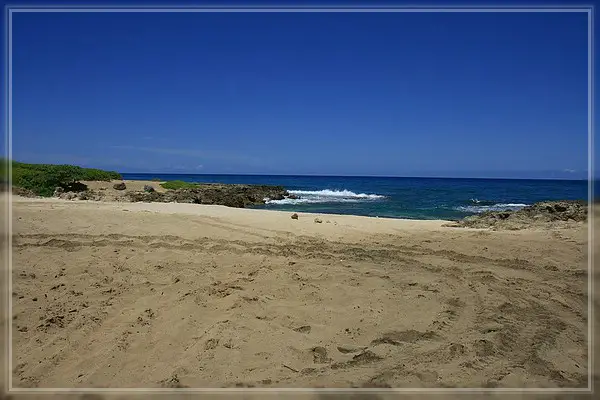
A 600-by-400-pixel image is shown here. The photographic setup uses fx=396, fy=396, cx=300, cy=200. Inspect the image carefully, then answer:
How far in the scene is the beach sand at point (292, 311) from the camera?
338 centimetres

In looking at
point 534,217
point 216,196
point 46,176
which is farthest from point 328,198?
point 534,217

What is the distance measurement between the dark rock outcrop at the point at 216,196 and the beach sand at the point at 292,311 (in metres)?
14.0

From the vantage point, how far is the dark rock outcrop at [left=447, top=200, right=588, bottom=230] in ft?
34.9

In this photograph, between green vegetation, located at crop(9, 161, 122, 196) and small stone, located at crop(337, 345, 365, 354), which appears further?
green vegetation, located at crop(9, 161, 122, 196)

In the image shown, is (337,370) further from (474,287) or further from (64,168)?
(64,168)

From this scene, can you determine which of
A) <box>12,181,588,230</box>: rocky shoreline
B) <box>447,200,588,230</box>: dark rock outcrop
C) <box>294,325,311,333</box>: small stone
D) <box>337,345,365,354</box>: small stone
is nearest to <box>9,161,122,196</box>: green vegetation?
<box>12,181,588,230</box>: rocky shoreline

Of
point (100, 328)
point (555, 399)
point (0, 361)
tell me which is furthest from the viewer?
point (100, 328)

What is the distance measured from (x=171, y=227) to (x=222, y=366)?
221 inches

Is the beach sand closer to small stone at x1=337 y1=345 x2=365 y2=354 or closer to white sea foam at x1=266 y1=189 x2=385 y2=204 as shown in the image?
small stone at x1=337 y1=345 x2=365 y2=354

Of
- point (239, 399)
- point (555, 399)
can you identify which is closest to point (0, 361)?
point (239, 399)

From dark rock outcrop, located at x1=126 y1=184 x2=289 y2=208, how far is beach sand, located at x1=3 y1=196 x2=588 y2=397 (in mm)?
14011

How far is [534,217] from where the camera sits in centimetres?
1213

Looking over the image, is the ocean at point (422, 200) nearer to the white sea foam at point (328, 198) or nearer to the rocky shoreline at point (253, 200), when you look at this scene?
the white sea foam at point (328, 198)

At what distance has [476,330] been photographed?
417 centimetres
